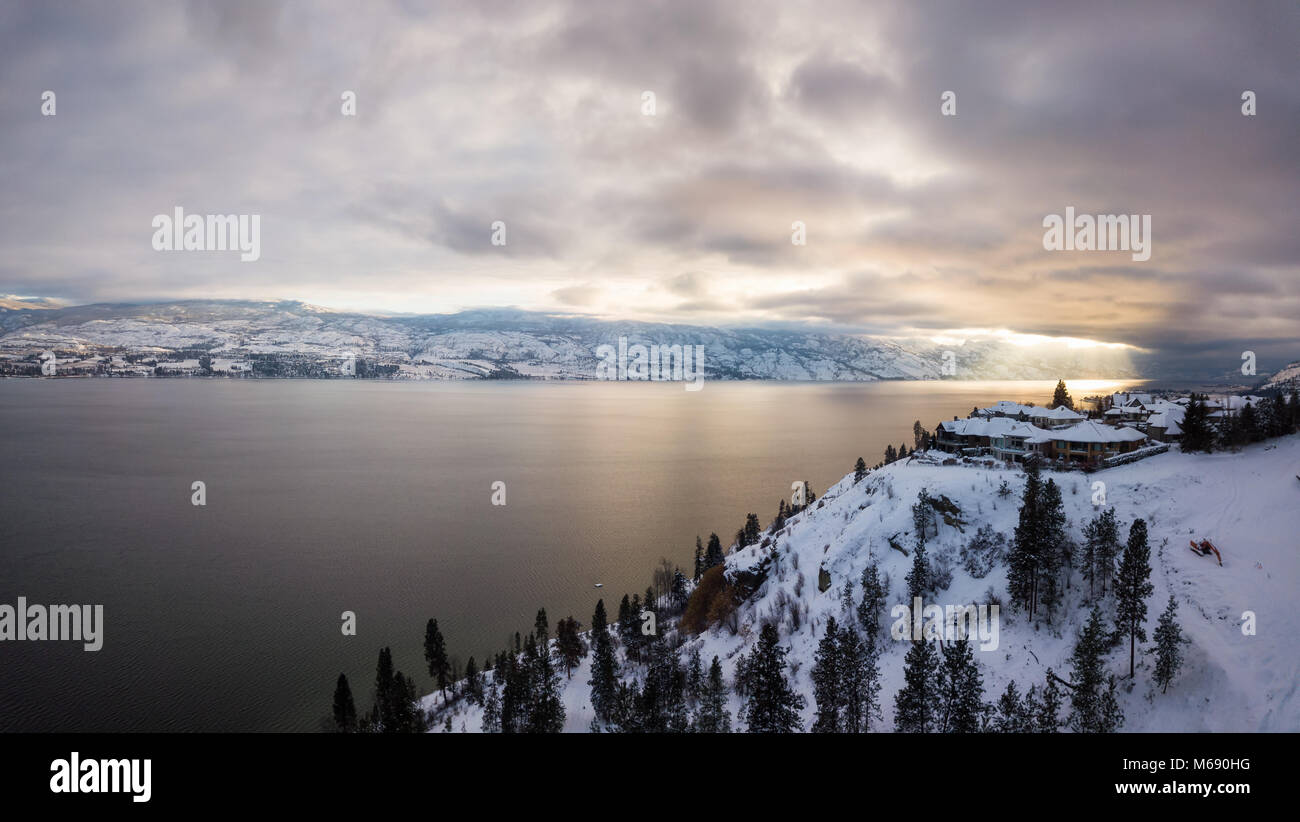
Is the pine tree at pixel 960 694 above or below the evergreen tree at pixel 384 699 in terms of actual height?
above

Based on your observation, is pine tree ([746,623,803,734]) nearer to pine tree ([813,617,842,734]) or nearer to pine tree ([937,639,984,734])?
pine tree ([813,617,842,734])

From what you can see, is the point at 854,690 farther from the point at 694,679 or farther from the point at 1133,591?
the point at 1133,591

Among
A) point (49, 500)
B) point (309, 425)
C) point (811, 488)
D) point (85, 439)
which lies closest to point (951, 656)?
point (811, 488)

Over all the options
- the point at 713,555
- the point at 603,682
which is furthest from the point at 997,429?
the point at 603,682

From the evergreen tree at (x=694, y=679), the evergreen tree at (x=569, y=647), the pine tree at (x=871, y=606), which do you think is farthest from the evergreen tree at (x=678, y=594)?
the pine tree at (x=871, y=606)

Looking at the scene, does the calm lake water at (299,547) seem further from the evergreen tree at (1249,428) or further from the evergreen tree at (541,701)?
the evergreen tree at (1249,428)
